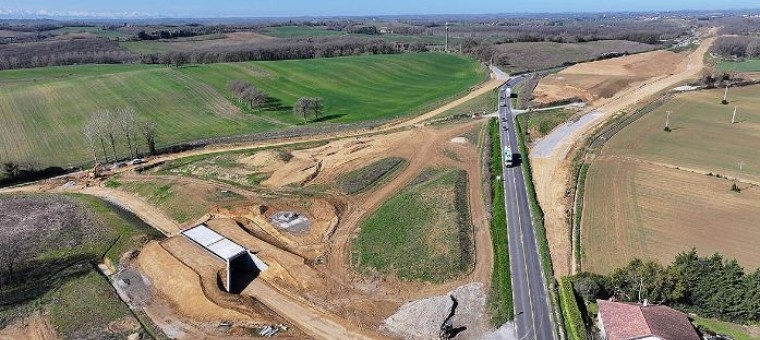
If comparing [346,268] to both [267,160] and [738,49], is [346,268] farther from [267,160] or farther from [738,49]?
[738,49]

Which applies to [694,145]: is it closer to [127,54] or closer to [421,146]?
[421,146]

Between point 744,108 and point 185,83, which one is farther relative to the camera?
point 185,83

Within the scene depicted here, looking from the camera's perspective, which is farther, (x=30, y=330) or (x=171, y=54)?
(x=171, y=54)

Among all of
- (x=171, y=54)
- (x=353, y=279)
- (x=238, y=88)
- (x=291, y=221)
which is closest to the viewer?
(x=353, y=279)

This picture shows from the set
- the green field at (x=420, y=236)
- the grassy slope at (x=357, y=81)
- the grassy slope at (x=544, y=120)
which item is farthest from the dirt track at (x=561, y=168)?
the grassy slope at (x=357, y=81)

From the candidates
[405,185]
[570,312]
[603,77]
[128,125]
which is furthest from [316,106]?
[570,312]

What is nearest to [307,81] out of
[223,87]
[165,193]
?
[223,87]
